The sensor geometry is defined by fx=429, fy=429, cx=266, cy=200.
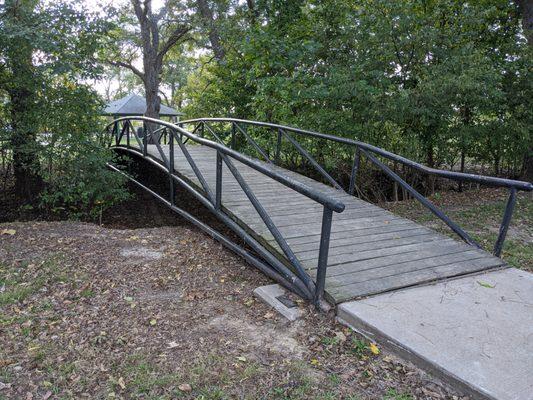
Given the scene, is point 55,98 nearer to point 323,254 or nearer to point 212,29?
point 323,254

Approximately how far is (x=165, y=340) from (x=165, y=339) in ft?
0.05

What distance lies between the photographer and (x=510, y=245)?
540cm

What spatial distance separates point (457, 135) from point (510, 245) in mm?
3276

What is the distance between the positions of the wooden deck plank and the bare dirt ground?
0.43 metres

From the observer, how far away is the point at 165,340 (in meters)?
2.95

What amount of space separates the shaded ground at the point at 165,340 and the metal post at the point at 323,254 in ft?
0.54

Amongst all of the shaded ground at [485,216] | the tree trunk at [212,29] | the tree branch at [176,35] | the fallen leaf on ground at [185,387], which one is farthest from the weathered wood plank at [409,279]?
the tree branch at [176,35]

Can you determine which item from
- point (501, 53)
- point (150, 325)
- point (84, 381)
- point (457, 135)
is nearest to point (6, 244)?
point (150, 325)

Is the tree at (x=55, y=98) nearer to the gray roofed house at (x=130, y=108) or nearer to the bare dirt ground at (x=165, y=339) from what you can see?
the bare dirt ground at (x=165, y=339)

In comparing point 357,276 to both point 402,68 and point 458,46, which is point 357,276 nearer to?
point 402,68

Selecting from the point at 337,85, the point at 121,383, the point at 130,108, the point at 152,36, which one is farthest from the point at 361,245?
the point at 130,108

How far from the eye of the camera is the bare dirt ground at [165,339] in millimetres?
2457

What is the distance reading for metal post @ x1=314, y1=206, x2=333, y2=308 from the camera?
315 centimetres

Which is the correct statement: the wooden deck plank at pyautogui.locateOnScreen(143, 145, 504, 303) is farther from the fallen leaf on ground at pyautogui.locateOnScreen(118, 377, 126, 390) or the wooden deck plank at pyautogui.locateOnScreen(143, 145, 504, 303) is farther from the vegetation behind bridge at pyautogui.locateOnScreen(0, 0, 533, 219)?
the vegetation behind bridge at pyautogui.locateOnScreen(0, 0, 533, 219)
